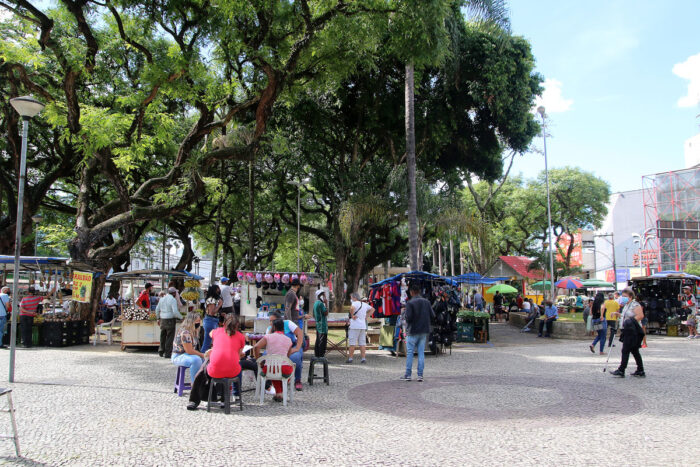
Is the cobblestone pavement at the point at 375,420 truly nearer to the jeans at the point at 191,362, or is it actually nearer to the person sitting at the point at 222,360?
the person sitting at the point at 222,360

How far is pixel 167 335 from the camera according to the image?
1272 centimetres

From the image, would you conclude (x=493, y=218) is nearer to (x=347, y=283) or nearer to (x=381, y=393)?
(x=347, y=283)

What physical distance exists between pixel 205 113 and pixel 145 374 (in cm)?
854

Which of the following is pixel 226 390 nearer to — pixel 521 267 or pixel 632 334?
pixel 632 334

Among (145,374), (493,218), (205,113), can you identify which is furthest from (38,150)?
(493,218)

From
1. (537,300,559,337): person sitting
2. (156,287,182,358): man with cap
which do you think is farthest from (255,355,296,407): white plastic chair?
(537,300,559,337): person sitting

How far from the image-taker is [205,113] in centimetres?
1543

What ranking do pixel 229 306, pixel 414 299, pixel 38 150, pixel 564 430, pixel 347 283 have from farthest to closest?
pixel 347 283 < pixel 38 150 < pixel 229 306 < pixel 414 299 < pixel 564 430

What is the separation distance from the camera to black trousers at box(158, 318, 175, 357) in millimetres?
12586

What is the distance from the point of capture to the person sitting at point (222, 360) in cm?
684

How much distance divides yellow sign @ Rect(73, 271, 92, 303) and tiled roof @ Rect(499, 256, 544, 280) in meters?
27.0

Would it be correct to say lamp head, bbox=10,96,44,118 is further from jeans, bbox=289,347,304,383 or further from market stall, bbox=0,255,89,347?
market stall, bbox=0,255,89,347

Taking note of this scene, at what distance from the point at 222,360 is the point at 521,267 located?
32.7m

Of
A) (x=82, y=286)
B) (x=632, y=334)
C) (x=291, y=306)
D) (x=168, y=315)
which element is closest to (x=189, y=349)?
(x=291, y=306)
